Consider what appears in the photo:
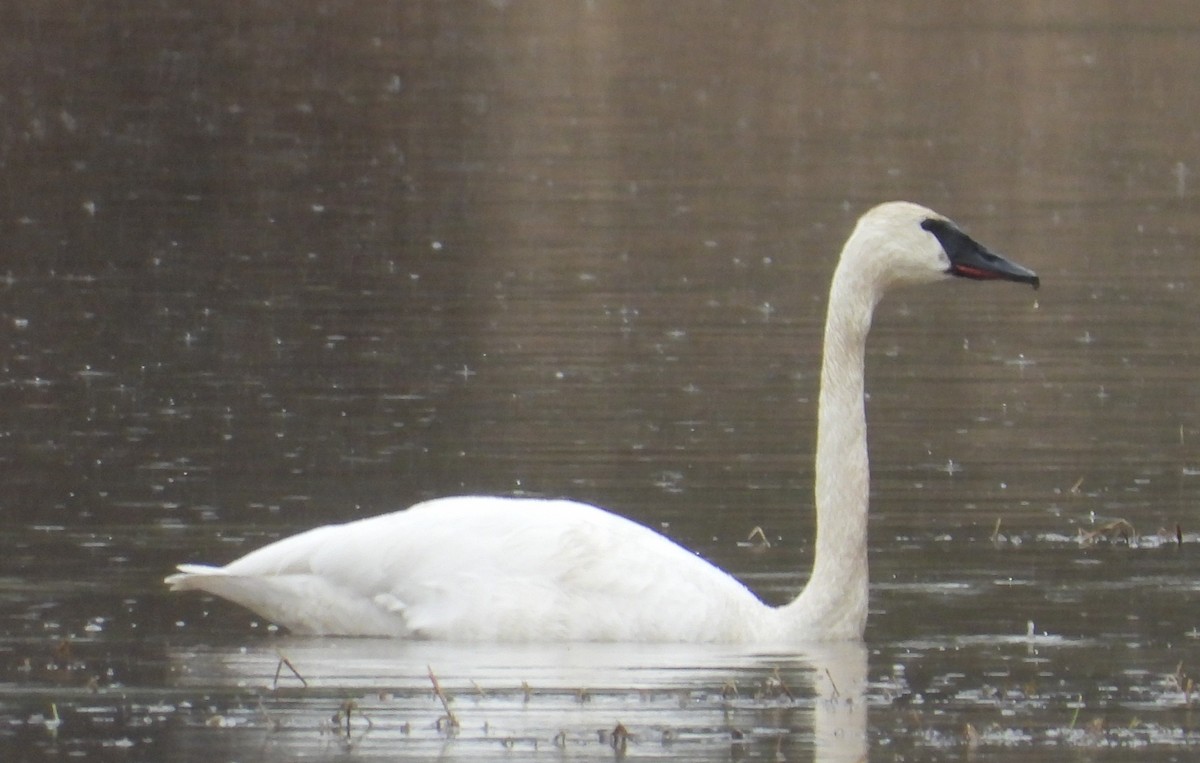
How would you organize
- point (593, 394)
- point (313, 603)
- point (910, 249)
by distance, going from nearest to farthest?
point (313, 603) → point (910, 249) → point (593, 394)

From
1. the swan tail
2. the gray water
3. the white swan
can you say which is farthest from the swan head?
the swan tail

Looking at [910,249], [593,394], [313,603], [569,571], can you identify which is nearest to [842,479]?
[910,249]

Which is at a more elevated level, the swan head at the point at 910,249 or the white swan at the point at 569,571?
the swan head at the point at 910,249

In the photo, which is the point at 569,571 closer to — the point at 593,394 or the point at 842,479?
the point at 842,479

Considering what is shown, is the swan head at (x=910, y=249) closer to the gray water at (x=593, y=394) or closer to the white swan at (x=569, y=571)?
the white swan at (x=569, y=571)

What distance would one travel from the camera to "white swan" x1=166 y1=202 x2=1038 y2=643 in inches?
373

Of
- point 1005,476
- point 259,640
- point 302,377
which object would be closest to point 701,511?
point 1005,476

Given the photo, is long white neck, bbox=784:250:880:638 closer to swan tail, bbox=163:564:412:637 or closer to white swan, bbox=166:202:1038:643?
white swan, bbox=166:202:1038:643

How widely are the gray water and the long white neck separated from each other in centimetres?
18

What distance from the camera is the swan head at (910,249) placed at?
9.98 metres

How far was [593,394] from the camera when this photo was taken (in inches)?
577

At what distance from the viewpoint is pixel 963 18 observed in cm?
4697

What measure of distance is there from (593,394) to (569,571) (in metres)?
5.18

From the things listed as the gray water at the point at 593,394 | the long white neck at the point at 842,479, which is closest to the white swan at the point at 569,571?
the long white neck at the point at 842,479
